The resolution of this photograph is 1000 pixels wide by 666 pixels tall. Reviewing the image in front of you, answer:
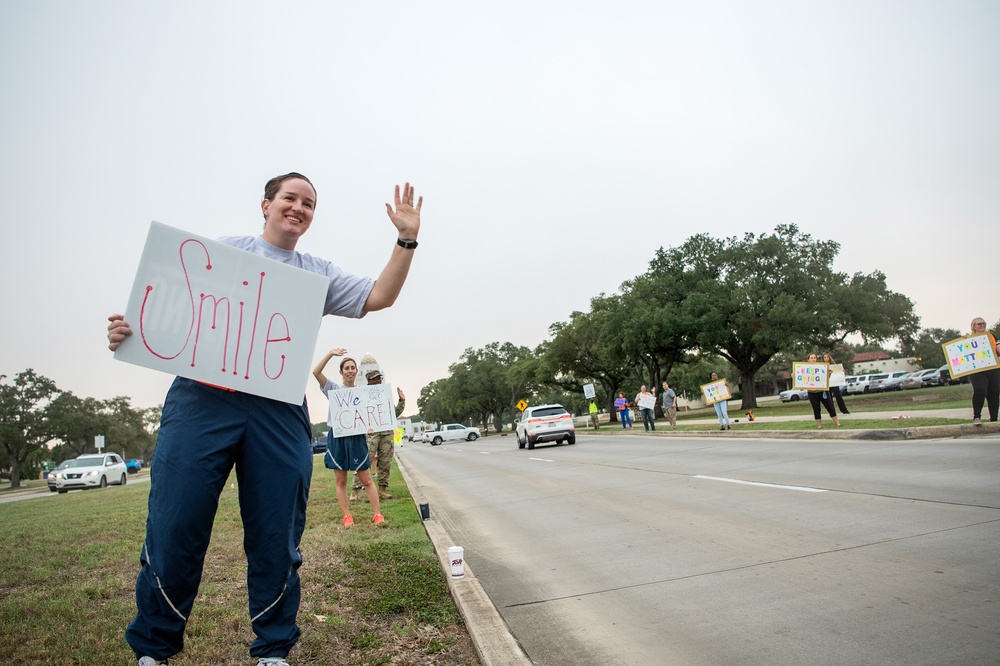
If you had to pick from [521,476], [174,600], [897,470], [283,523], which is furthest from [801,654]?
[521,476]

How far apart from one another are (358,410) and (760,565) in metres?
5.20

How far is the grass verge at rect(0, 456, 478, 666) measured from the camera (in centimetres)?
321

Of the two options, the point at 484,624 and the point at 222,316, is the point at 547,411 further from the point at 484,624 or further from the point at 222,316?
the point at 222,316

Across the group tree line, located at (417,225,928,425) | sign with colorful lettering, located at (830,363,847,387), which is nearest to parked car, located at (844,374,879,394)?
tree line, located at (417,225,928,425)

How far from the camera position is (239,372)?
8.43ft

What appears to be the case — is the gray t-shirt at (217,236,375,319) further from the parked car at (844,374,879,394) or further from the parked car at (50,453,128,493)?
the parked car at (844,374,879,394)

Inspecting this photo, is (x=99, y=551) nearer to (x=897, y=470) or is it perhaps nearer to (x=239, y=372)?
(x=239, y=372)

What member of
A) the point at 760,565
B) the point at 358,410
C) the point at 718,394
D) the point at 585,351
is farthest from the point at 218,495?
the point at 585,351

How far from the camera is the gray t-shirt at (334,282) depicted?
293 centimetres

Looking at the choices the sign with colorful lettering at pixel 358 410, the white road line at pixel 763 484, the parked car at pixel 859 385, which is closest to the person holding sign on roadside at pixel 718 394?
the white road line at pixel 763 484

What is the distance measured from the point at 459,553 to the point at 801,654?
2250 mm

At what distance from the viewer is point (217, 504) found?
2.38m

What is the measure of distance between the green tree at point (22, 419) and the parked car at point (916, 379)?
77192mm

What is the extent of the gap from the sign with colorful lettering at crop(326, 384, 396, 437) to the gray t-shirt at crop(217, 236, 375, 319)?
5113mm
